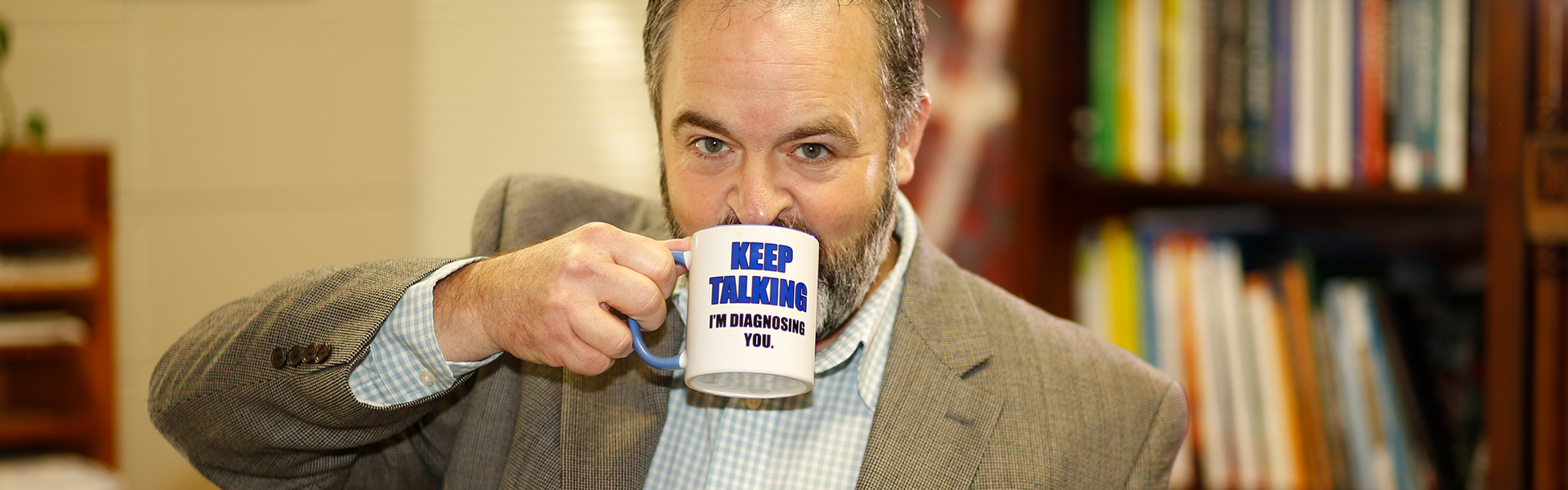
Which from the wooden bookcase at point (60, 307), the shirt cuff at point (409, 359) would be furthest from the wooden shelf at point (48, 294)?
the shirt cuff at point (409, 359)

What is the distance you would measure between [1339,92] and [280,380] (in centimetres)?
152

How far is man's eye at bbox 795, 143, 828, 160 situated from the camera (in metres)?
1.06

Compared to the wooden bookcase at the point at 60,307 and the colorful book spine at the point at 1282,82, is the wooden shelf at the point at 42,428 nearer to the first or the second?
the wooden bookcase at the point at 60,307

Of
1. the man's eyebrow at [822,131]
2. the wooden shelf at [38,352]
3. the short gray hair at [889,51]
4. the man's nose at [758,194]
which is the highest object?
the short gray hair at [889,51]

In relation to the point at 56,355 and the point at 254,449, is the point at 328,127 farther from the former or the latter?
the point at 254,449

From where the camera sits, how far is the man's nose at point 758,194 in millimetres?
1009

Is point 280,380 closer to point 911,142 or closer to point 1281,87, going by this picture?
point 911,142

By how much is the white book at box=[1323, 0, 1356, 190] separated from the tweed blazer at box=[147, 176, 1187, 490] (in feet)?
2.03

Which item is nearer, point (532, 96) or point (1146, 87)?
point (1146, 87)

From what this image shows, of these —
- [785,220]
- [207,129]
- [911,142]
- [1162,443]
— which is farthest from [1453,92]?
[207,129]

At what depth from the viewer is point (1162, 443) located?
1.21 meters

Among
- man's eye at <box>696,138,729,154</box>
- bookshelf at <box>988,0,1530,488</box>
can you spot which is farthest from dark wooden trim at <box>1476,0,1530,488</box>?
man's eye at <box>696,138,729,154</box>

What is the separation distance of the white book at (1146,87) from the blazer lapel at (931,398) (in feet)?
2.23

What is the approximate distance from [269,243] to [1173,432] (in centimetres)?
210
